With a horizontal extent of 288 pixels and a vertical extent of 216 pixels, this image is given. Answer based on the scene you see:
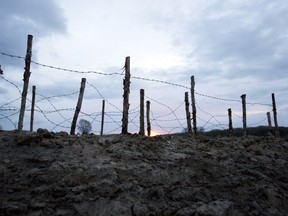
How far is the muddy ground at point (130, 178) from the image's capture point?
19.1 feet

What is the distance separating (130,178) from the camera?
22.4ft

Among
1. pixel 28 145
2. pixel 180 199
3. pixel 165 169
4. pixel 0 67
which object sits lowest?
pixel 180 199

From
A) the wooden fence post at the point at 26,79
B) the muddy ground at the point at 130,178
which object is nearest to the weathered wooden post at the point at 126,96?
the muddy ground at the point at 130,178

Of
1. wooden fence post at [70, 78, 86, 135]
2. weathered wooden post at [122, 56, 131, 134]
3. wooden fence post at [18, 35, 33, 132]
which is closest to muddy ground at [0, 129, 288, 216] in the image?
wooden fence post at [18, 35, 33, 132]

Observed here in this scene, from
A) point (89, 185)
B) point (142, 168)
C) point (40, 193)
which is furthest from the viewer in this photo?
point (142, 168)

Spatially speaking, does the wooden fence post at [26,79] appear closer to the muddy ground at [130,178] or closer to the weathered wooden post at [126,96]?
the muddy ground at [130,178]

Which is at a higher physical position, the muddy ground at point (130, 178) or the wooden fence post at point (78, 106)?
the wooden fence post at point (78, 106)

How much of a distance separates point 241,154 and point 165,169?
10.4 ft

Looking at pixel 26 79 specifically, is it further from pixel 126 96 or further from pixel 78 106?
pixel 126 96

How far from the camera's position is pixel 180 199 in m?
6.53

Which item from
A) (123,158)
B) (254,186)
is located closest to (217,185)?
(254,186)

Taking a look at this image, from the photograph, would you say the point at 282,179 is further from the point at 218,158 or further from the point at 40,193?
the point at 40,193

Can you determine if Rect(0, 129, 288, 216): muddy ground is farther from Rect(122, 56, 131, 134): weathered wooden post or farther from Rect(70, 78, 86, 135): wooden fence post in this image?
Rect(70, 78, 86, 135): wooden fence post

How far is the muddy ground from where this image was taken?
5828 mm
